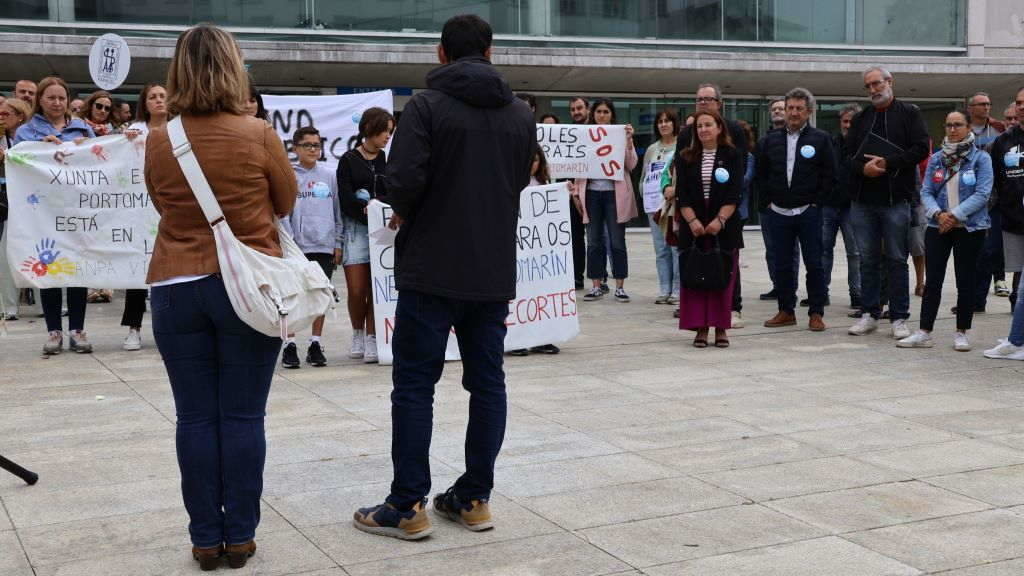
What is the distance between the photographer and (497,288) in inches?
180

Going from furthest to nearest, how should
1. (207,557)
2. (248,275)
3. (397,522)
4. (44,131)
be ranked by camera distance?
(44,131) < (397,522) < (207,557) < (248,275)

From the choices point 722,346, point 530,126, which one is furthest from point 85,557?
point 722,346

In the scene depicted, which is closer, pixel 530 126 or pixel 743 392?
pixel 530 126

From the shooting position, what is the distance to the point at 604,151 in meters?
12.9

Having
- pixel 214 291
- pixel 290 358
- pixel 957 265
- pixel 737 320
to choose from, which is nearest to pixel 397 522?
pixel 214 291

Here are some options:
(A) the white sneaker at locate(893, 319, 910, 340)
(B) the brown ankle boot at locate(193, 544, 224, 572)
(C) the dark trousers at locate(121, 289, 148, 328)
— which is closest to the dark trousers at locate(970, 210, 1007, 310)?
(A) the white sneaker at locate(893, 319, 910, 340)

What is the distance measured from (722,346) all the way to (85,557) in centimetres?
604

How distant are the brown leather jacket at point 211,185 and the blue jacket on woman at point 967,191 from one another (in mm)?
6266

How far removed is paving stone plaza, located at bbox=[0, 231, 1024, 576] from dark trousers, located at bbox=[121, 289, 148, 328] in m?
0.29

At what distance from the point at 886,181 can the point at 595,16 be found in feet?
42.1

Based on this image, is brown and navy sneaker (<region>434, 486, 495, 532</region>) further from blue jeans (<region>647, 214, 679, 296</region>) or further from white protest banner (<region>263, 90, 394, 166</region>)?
blue jeans (<region>647, 214, 679, 296</region>)

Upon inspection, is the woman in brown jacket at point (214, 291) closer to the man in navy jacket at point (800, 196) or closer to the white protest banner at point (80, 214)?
the white protest banner at point (80, 214)

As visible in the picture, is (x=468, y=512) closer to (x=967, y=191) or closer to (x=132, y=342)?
(x=132, y=342)

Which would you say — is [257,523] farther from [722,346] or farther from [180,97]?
[722,346]
